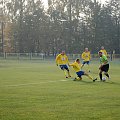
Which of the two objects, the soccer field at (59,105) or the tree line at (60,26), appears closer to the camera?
the soccer field at (59,105)

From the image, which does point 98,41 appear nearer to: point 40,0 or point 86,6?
point 86,6

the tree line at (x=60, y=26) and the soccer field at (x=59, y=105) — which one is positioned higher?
the tree line at (x=60, y=26)

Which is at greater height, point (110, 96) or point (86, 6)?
point (86, 6)

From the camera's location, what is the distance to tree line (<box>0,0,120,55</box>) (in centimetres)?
7781

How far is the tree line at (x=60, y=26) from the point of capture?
77.8m

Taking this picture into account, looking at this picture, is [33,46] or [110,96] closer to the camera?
[110,96]

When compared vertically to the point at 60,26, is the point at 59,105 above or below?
below

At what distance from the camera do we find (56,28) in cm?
7888

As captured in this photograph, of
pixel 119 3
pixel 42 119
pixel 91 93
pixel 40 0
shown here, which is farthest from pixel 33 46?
pixel 42 119

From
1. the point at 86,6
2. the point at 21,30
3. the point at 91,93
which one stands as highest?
the point at 86,6

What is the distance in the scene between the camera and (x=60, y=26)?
259 feet

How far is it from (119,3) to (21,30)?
22.6 meters

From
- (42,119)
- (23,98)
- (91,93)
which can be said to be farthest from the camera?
(91,93)

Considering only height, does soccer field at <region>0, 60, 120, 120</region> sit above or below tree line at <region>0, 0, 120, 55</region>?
below
